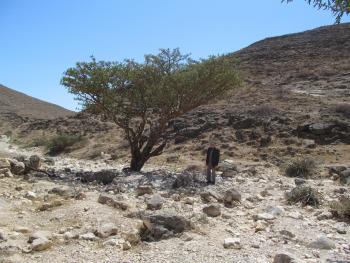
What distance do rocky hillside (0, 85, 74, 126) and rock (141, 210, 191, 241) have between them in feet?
152

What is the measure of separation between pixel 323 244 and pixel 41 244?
4067 mm

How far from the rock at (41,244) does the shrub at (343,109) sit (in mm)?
19898

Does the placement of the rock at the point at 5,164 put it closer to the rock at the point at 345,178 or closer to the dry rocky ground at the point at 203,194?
the dry rocky ground at the point at 203,194

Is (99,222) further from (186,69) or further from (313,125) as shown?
(313,125)

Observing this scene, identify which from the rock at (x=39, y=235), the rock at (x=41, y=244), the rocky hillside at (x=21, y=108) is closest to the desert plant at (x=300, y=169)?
the rock at (x=39, y=235)

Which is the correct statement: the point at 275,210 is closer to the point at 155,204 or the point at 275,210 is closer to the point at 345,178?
the point at 155,204

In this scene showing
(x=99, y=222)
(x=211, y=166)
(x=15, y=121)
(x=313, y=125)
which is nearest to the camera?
(x=99, y=222)

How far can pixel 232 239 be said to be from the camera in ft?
22.2

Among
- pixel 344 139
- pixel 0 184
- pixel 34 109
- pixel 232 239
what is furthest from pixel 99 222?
pixel 34 109

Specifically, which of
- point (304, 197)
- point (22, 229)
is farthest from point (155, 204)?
point (304, 197)

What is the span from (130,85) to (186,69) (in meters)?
2.18

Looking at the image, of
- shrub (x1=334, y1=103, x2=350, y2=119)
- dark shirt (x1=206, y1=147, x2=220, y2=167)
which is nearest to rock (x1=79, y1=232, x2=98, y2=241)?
dark shirt (x1=206, y1=147, x2=220, y2=167)

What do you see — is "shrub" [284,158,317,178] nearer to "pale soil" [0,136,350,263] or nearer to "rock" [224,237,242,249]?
"pale soil" [0,136,350,263]

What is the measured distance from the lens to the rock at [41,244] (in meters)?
6.14
